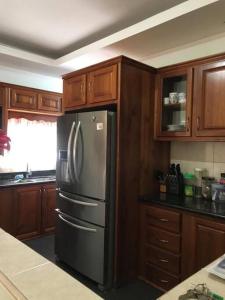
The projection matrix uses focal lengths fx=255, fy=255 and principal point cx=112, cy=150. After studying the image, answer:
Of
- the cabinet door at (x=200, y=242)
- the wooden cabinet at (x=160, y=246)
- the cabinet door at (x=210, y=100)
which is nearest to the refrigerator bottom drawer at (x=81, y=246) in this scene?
the wooden cabinet at (x=160, y=246)

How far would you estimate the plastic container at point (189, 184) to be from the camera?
2617 mm

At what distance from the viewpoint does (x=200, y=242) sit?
2.06 m

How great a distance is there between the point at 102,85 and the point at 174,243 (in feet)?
5.24

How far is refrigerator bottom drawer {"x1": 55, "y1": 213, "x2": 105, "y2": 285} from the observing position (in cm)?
234

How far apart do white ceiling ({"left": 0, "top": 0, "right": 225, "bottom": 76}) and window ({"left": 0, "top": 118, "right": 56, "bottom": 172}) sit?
95cm

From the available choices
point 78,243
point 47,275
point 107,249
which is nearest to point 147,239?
point 107,249

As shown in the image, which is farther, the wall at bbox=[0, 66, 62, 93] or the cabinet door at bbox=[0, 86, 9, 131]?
the wall at bbox=[0, 66, 62, 93]

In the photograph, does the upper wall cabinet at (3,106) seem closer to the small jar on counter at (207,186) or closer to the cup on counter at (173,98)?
the cup on counter at (173,98)

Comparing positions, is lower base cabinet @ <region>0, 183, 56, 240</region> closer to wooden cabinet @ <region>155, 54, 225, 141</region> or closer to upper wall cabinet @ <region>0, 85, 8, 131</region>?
upper wall cabinet @ <region>0, 85, 8, 131</region>

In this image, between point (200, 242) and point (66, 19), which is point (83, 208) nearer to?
point (200, 242)

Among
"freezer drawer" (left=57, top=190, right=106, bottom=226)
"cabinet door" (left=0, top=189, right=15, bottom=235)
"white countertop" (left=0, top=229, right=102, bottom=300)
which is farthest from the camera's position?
"cabinet door" (left=0, top=189, right=15, bottom=235)

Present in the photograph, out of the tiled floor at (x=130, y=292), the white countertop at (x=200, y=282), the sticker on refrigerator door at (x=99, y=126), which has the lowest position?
the tiled floor at (x=130, y=292)

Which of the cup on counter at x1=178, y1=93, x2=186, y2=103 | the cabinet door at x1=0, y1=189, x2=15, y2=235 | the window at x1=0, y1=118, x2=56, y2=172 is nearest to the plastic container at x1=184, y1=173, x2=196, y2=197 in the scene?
the cup on counter at x1=178, y1=93, x2=186, y2=103

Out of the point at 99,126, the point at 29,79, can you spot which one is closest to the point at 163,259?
the point at 99,126
